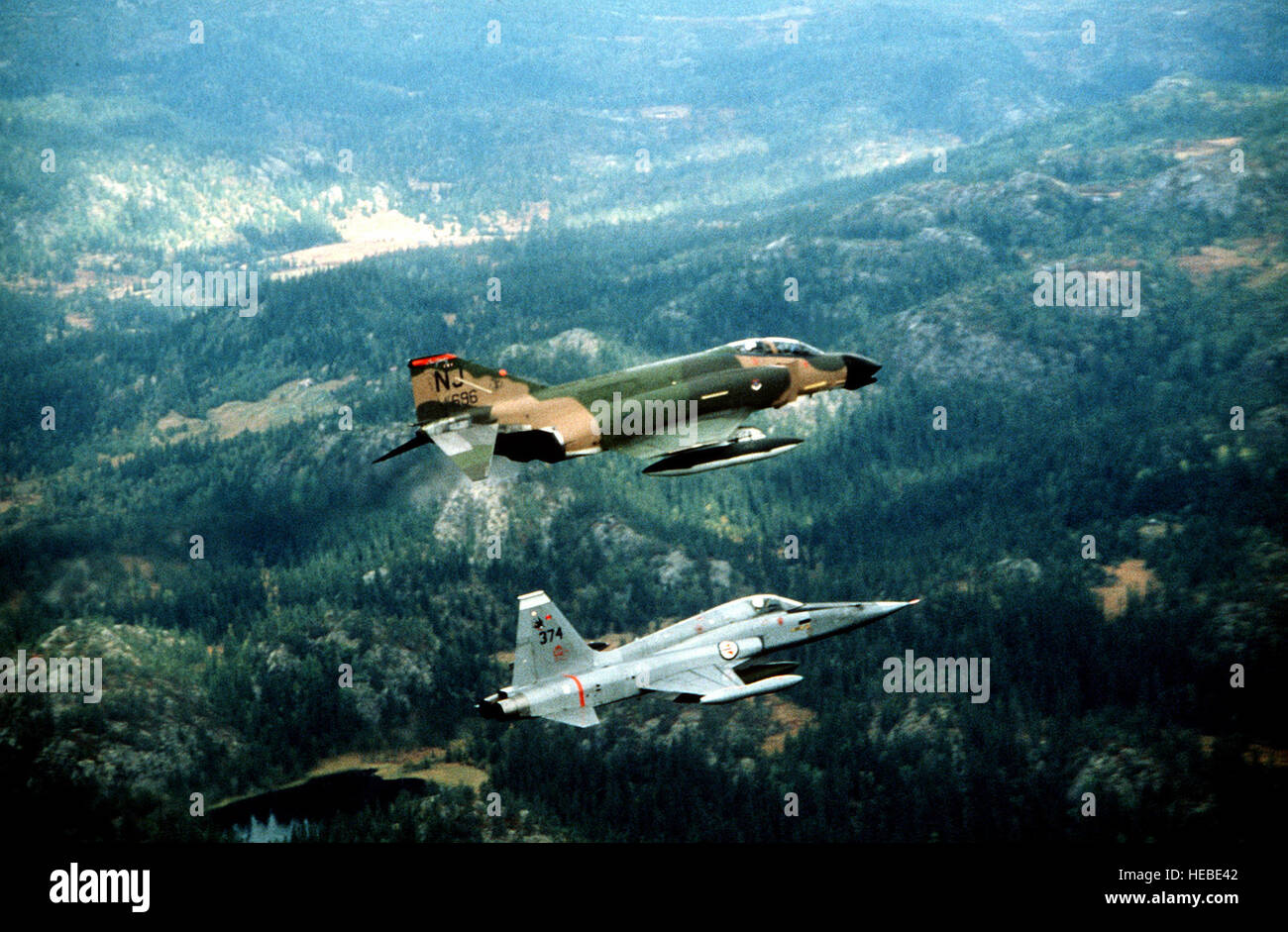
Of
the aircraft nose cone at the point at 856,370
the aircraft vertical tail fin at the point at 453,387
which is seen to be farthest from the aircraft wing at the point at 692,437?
the aircraft nose cone at the point at 856,370

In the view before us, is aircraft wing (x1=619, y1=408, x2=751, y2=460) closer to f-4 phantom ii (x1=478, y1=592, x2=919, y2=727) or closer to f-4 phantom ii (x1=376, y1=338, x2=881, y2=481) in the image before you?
f-4 phantom ii (x1=376, y1=338, x2=881, y2=481)

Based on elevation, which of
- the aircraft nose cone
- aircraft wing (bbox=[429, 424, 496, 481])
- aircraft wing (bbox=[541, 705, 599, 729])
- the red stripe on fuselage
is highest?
the aircraft nose cone

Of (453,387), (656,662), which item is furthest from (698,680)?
(453,387)

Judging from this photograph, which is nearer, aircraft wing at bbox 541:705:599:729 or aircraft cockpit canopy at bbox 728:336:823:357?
aircraft wing at bbox 541:705:599:729

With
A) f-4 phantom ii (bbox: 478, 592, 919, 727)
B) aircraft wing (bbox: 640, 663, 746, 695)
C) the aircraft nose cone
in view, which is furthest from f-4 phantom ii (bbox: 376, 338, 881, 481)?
aircraft wing (bbox: 640, 663, 746, 695)

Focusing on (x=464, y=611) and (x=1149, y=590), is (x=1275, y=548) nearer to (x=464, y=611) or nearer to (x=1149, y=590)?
(x=1149, y=590)
